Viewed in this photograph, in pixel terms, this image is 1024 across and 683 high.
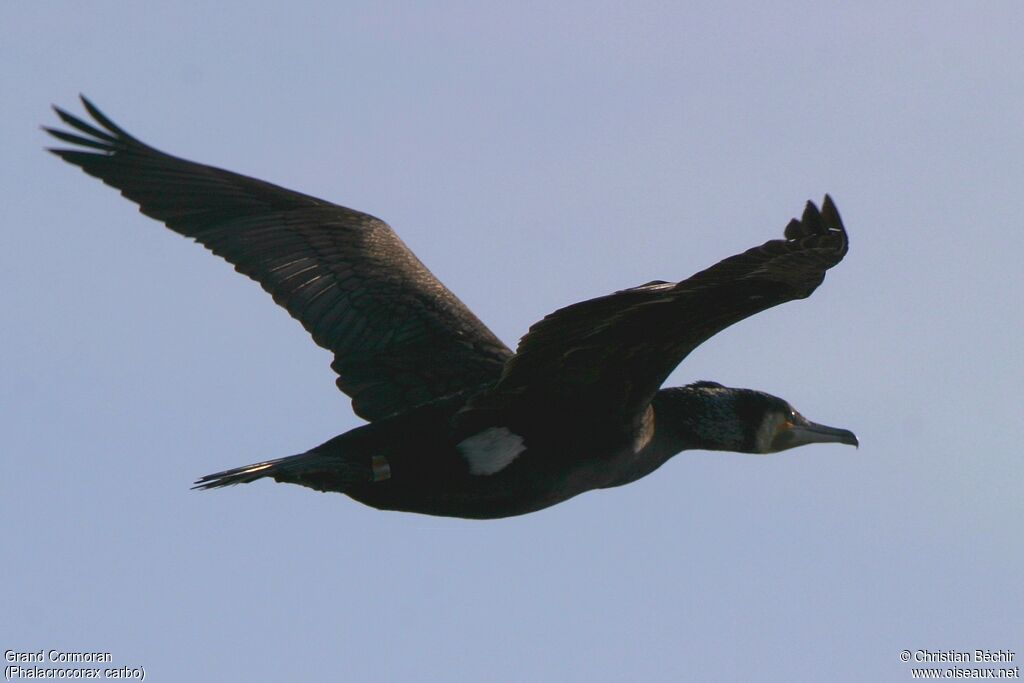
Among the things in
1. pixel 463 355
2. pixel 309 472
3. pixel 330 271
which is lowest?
pixel 309 472

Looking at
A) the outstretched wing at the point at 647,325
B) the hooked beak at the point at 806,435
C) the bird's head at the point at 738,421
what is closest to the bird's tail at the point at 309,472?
the outstretched wing at the point at 647,325

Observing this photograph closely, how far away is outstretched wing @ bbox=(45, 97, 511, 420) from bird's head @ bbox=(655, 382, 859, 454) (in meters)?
1.23

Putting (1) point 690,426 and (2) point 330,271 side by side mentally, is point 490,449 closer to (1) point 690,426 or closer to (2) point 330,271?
(1) point 690,426

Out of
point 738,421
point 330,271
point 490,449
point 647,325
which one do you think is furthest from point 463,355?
point 647,325

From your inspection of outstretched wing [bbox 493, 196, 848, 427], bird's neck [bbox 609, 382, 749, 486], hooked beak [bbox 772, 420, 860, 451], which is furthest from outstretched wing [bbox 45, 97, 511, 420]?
hooked beak [bbox 772, 420, 860, 451]

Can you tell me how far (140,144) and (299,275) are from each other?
1383mm

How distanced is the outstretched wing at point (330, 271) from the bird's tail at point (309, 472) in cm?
149

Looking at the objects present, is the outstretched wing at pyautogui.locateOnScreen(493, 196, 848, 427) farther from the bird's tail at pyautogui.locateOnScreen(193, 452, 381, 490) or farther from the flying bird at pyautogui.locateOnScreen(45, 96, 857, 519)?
the bird's tail at pyautogui.locateOnScreen(193, 452, 381, 490)

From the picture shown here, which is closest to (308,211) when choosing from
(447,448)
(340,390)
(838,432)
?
(340,390)

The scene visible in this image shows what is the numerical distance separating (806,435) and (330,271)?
3.32 meters

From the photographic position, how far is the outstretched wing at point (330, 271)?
12.2 meters

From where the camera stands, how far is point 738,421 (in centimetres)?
1185

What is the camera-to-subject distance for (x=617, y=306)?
9.25m

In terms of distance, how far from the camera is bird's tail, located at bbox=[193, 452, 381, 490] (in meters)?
10.0
